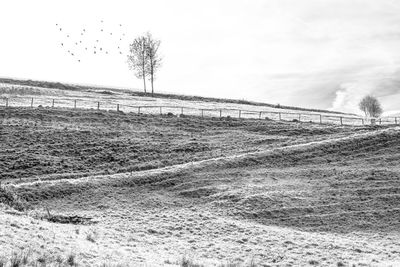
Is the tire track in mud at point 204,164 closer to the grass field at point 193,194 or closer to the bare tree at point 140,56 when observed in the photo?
the grass field at point 193,194

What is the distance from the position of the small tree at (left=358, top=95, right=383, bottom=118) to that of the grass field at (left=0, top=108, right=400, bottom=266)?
91.6m

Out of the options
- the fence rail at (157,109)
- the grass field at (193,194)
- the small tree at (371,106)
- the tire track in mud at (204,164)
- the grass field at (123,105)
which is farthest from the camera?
the small tree at (371,106)

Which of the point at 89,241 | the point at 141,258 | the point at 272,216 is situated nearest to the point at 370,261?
the point at 272,216

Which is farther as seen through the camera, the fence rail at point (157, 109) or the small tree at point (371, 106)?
the small tree at point (371, 106)

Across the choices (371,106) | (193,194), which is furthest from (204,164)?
(371,106)

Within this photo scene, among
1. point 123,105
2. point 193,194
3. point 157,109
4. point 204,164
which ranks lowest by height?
point 193,194

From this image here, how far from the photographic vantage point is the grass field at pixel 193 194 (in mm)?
22734

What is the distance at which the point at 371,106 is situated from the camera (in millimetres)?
144500

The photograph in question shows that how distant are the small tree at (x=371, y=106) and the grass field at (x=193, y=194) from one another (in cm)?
9160

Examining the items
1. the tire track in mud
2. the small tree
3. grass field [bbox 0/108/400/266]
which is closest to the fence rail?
grass field [bbox 0/108/400/266]

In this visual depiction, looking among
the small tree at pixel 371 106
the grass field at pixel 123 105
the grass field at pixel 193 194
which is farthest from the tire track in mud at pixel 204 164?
the small tree at pixel 371 106

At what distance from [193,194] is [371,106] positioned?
12064cm

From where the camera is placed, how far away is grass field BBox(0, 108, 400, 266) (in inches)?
895

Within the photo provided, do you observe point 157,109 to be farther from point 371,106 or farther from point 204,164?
point 371,106
